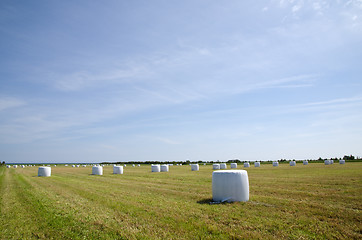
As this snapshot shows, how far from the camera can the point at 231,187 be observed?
1112 centimetres

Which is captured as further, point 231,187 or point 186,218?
point 231,187

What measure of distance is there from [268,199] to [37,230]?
962cm

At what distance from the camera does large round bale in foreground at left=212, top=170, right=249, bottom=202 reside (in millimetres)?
11047

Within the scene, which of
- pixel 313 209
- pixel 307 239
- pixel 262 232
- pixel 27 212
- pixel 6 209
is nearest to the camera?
pixel 307 239

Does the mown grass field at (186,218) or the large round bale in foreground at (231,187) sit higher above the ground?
the large round bale in foreground at (231,187)

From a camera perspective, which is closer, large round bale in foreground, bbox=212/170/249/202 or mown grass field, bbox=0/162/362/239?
mown grass field, bbox=0/162/362/239

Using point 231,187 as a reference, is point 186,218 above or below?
below

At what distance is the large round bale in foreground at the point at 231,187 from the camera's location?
1105 cm

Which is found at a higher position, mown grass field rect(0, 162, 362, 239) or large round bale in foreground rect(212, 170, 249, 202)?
large round bale in foreground rect(212, 170, 249, 202)

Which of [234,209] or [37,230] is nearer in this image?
[37,230]

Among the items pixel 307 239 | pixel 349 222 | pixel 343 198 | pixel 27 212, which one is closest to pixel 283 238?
pixel 307 239

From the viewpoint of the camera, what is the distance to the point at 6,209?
35.3ft

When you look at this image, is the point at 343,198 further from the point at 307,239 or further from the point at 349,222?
the point at 307,239

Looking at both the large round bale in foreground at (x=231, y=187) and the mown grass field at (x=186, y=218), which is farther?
the large round bale in foreground at (x=231, y=187)
